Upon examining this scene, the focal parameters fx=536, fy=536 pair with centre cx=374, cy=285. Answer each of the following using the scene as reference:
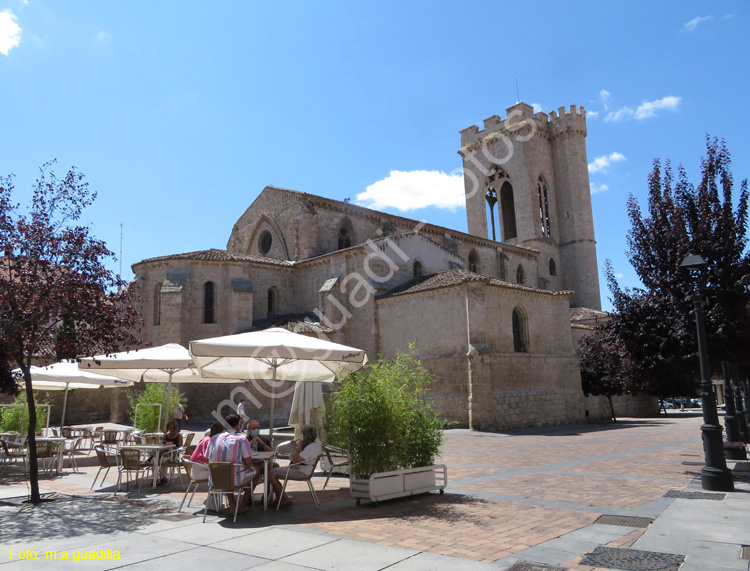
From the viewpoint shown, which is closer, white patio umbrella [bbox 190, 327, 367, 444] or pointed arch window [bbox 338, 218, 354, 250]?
white patio umbrella [bbox 190, 327, 367, 444]

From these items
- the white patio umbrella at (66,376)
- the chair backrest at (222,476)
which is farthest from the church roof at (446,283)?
the chair backrest at (222,476)

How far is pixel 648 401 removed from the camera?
35.7m

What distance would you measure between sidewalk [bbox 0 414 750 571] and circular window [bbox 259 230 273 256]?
24121 millimetres

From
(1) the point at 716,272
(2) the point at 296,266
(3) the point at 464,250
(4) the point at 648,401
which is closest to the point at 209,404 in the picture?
(2) the point at 296,266

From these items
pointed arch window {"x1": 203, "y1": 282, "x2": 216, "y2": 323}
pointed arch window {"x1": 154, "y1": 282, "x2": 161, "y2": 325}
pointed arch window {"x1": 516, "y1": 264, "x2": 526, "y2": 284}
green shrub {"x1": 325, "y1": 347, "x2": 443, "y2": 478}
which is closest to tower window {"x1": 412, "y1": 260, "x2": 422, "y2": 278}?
pointed arch window {"x1": 203, "y1": 282, "x2": 216, "y2": 323}

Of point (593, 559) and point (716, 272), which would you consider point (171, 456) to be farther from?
point (716, 272)

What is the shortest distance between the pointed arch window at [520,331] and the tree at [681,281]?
12726 mm

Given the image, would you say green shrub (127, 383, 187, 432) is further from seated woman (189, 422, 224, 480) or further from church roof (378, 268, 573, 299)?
church roof (378, 268, 573, 299)

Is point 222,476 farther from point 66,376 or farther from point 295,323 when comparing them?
point 295,323

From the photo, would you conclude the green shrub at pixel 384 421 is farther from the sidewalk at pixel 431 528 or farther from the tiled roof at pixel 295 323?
the tiled roof at pixel 295 323

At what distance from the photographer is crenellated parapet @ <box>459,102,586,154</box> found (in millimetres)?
46222

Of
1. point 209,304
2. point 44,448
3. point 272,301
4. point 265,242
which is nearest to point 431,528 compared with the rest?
point 44,448

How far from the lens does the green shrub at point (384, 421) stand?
7898 mm

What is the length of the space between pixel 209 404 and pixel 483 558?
74.0ft
